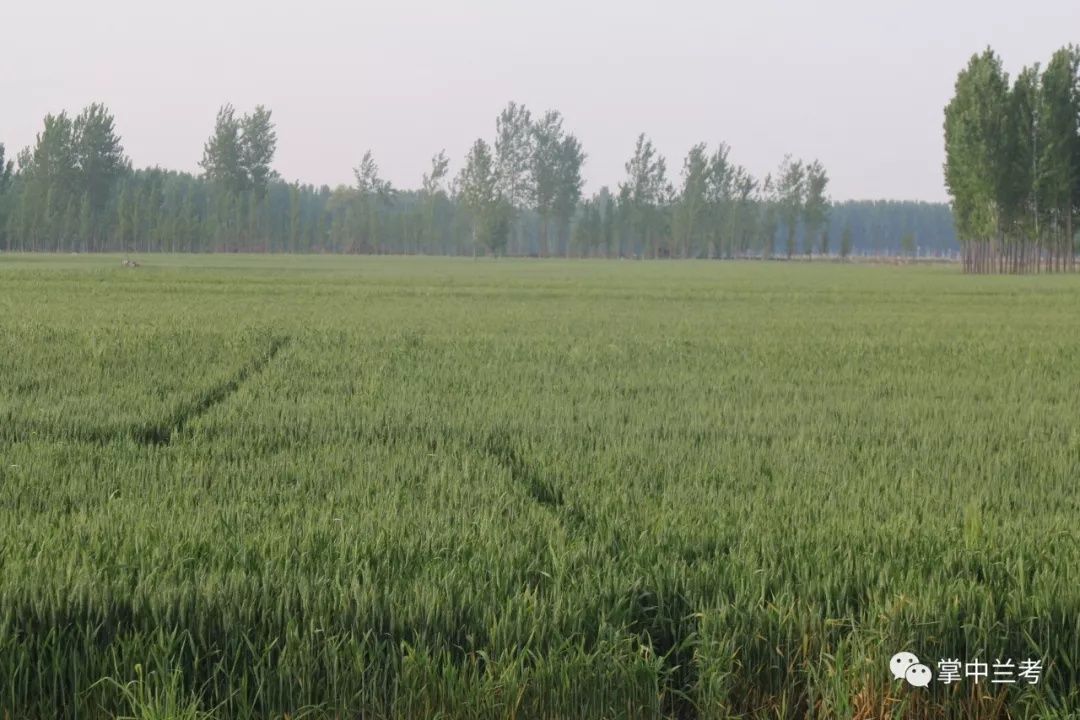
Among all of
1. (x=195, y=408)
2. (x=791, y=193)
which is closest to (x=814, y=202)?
(x=791, y=193)

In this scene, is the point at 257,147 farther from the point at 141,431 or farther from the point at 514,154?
the point at 141,431

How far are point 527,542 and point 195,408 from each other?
5355mm

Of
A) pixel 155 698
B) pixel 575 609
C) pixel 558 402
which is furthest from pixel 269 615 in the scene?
pixel 558 402

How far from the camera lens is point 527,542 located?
451cm

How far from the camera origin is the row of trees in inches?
2537

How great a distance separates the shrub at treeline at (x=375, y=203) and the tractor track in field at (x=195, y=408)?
309ft

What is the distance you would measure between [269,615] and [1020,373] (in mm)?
11214

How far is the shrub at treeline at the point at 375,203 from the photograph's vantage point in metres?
109

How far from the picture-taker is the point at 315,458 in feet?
22.3

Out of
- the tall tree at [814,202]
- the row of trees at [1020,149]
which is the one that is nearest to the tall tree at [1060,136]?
the row of trees at [1020,149]

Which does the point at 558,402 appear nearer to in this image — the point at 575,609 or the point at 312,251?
the point at 575,609

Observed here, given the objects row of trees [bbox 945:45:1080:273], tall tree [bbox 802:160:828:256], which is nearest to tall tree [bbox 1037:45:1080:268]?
row of trees [bbox 945:45:1080:273]

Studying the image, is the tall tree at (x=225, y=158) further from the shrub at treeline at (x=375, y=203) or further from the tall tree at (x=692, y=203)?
the tall tree at (x=692, y=203)

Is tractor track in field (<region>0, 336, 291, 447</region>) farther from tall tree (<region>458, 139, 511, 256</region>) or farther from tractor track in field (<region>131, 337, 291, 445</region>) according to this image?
tall tree (<region>458, 139, 511, 256</region>)
